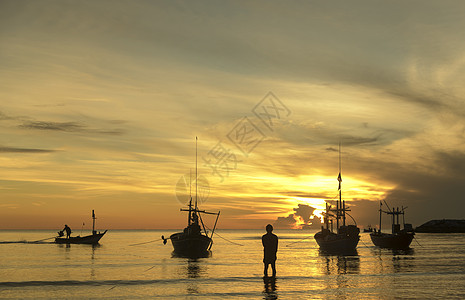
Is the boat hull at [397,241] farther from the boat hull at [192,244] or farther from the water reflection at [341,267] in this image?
the boat hull at [192,244]

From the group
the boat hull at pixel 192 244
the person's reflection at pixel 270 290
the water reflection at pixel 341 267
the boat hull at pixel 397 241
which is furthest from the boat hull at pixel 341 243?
the person's reflection at pixel 270 290

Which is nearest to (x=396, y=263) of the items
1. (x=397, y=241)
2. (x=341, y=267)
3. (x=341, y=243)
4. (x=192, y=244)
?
(x=341, y=267)

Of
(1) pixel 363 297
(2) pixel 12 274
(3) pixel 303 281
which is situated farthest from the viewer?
(2) pixel 12 274

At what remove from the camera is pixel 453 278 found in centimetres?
3066

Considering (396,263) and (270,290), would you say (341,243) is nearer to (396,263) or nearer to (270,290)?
(396,263)

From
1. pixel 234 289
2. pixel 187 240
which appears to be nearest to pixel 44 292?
pixel 234 289

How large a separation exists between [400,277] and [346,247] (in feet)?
126

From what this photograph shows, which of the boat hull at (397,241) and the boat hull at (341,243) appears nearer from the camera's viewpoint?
the boat hull at (341,243)

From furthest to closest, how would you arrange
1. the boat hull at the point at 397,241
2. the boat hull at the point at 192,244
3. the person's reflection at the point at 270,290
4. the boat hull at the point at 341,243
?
the boat hull at the point at 397,241 → the boat hull at the point at 341,243 → the boat hull at the point at 192,244 → the person's reflection at the point at 270,290

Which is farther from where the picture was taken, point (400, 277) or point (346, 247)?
point (346, 247)

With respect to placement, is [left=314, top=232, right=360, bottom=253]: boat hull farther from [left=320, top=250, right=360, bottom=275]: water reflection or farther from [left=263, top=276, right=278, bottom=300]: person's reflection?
[left=263, top=276, right=278, bottom=300]: person's reflection

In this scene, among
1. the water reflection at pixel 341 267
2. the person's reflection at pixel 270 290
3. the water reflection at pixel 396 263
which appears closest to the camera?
the person's reflection at pixel 270 290

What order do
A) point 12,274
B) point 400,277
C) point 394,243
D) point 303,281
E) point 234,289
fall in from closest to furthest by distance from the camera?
point 234,289
point 303,281
point 400,277
point 12,274
point 394,243

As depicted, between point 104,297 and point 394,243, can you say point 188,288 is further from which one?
point 394,243
